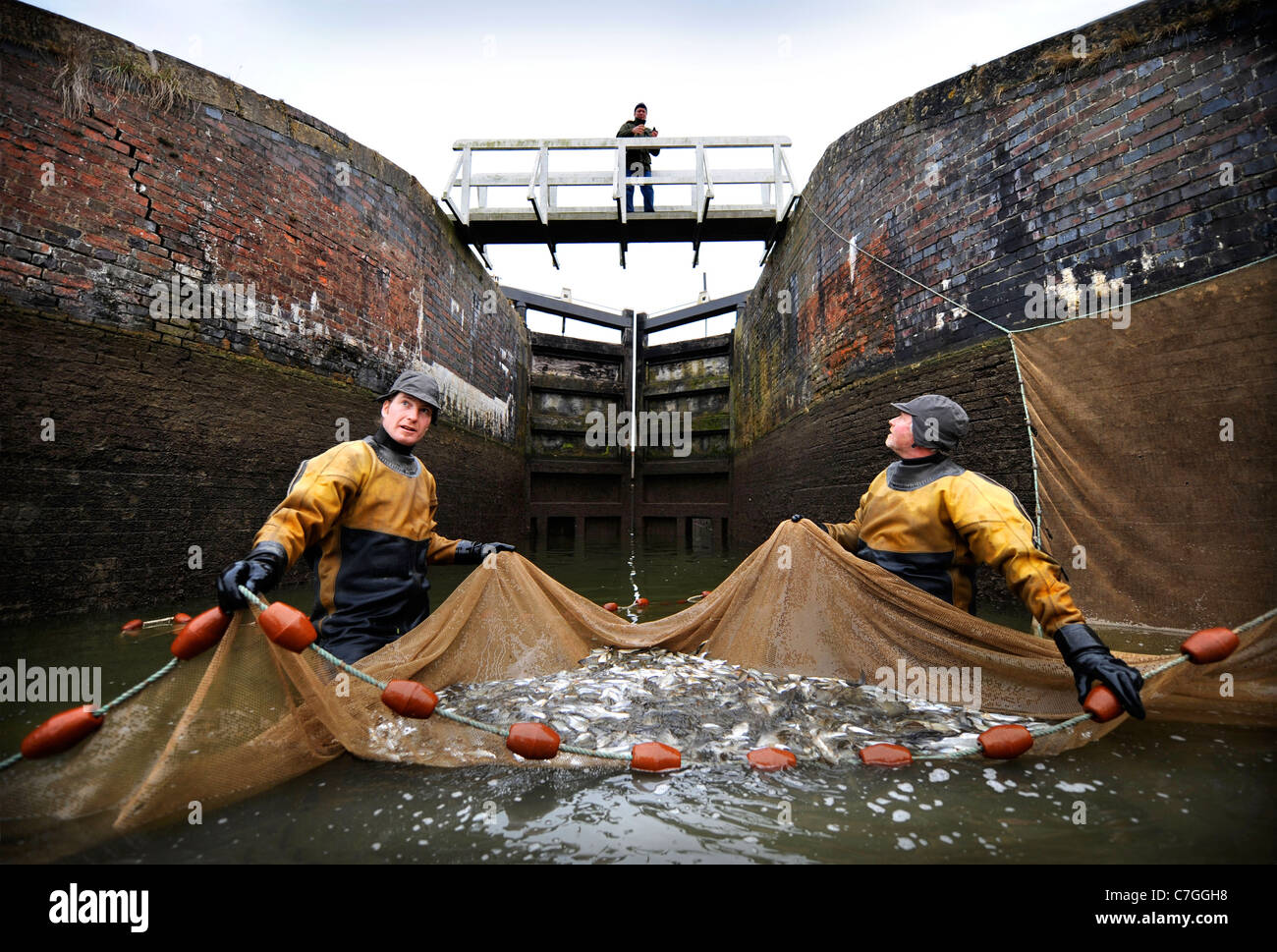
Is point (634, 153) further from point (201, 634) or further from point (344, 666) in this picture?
point (201, 634)

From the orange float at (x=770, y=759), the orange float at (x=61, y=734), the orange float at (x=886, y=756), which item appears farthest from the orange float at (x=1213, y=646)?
the orange float at (x=61, y=734)

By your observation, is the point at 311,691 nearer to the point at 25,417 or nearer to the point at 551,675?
the point at 551,675

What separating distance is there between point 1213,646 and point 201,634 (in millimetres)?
3996

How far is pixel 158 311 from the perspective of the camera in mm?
5504

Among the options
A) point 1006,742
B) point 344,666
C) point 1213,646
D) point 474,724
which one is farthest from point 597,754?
point 1213,646

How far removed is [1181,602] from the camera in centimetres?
339

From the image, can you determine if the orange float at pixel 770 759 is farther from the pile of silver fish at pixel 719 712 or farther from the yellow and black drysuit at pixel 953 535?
the yellow and black drysuit at pixel 953 535

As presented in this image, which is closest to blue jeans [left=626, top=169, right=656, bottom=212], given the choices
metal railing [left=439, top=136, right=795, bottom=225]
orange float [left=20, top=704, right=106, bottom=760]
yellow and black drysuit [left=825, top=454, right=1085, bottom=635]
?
metal railing [left=439, top=136, right=795, bottom=225]

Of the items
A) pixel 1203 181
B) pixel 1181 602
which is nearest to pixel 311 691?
pixel 1181 602

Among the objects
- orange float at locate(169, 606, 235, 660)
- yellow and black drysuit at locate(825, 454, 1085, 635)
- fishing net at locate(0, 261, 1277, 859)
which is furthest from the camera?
yellow and black drysuit at locate(825, 454, 1085, 635)

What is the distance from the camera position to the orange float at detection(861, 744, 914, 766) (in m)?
2.25

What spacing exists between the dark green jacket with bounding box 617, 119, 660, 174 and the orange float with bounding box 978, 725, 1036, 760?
435 inches

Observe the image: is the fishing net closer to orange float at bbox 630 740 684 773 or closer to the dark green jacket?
orange float at bbox 630 740 684 773
